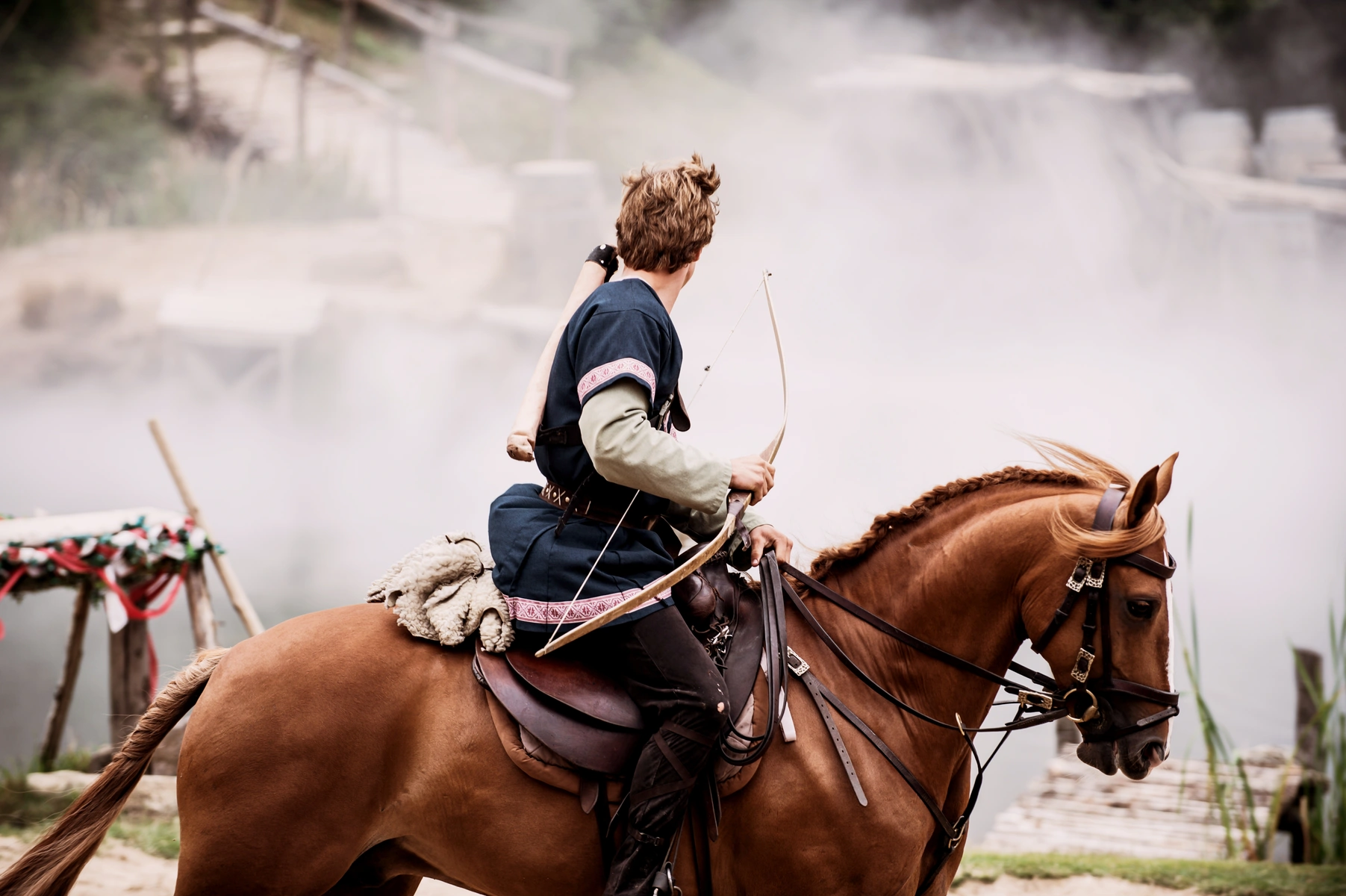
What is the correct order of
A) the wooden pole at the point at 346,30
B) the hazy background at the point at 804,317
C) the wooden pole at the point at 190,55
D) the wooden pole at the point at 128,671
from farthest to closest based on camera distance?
the wooden pole at the point at 346,30
the wooden pole at the point at 190,55
the hazy background at the point at 804,317
the wooden pole at the point at 128,671

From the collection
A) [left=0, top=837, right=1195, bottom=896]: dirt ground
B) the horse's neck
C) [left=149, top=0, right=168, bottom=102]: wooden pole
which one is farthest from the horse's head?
[left=149, top=0, right=168, bottom=102]: wooden pole

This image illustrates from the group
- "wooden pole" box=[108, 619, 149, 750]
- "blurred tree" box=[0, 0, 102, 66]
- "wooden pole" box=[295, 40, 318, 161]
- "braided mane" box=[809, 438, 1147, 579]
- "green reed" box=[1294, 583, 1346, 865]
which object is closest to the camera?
"braided mane" box=[809, 438, 1147, 579]

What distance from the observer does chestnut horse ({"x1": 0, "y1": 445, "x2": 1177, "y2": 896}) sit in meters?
2.19

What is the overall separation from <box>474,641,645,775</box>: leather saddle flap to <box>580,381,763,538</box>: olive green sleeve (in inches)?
20.6

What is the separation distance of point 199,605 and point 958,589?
429cm

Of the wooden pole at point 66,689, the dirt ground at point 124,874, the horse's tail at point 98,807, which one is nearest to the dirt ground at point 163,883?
the dirt ground at point 124,874

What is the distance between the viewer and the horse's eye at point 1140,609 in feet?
7.10

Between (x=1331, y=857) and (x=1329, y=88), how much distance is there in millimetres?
6998

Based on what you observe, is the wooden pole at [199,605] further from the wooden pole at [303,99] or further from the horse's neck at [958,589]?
the wooden pole at [303,99]

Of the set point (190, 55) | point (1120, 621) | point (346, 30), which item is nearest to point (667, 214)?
point (1120, 621)

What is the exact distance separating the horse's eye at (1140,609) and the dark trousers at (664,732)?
0.89 meters

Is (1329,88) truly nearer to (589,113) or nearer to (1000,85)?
(1000,85)

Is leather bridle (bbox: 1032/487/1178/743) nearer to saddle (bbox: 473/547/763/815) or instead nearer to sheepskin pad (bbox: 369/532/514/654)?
saddle (bbox: 473/547/763/815)

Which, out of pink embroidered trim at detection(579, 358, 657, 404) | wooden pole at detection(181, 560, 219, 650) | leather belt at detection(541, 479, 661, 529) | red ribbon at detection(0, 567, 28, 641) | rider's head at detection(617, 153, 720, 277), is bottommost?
wooden pole at detection(181, 560, 219, 650)
